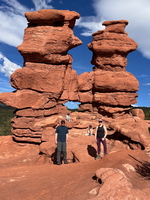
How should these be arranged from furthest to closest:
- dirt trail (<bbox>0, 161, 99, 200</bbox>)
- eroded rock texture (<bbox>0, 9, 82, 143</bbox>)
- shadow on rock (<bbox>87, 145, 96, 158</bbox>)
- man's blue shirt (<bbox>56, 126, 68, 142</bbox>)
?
eroded rock texture (<bbox>0, 9, 82, 143</bbox>)
shadow on rock (<bbox>87, 145, 96, 158</bbox>)
man's blue shirt (<bbox>56, 126, 68, 142</bbox>)
dirt trail (<bbox>0, 161, 99, 200</bbox>)

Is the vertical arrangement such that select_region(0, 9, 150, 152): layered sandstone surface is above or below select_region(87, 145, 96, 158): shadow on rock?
above

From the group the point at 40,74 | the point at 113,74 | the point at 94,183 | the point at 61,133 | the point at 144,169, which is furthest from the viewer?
the point at 113,74

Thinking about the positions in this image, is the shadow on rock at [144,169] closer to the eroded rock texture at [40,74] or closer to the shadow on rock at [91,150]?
the shadow on rock at [91,150]

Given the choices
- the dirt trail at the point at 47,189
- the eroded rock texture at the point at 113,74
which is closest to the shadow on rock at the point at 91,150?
the dirt trail at the point at 47,189

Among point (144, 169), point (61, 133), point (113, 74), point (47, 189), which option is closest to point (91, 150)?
point (61, 133)

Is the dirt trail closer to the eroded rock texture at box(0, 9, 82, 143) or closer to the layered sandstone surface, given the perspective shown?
the layered sandstone surface

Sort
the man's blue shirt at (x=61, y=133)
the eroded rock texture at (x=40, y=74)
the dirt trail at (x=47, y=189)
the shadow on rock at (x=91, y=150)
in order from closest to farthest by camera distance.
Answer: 1. the dirt trail at (x=47, y=189)
2. the man's blue shirt at (x=61, y=133)
3. the shadow on rock at (x=91, y=150)
4. the eroded rock texture at (x=40, y=74)

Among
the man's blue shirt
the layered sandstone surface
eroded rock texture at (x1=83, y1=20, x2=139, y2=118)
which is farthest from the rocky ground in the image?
eroded rock texture at (x1=83, y1=20, x2=139, y2=118)

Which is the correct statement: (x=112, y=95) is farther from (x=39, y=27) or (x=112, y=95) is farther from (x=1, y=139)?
(x=1, y=139)

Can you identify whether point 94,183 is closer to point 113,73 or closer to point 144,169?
point 144,169

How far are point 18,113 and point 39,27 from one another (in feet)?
25.5

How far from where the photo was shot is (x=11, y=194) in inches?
188

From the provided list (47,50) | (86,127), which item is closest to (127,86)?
(86,127)

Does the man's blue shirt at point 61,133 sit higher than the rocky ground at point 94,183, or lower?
higher
